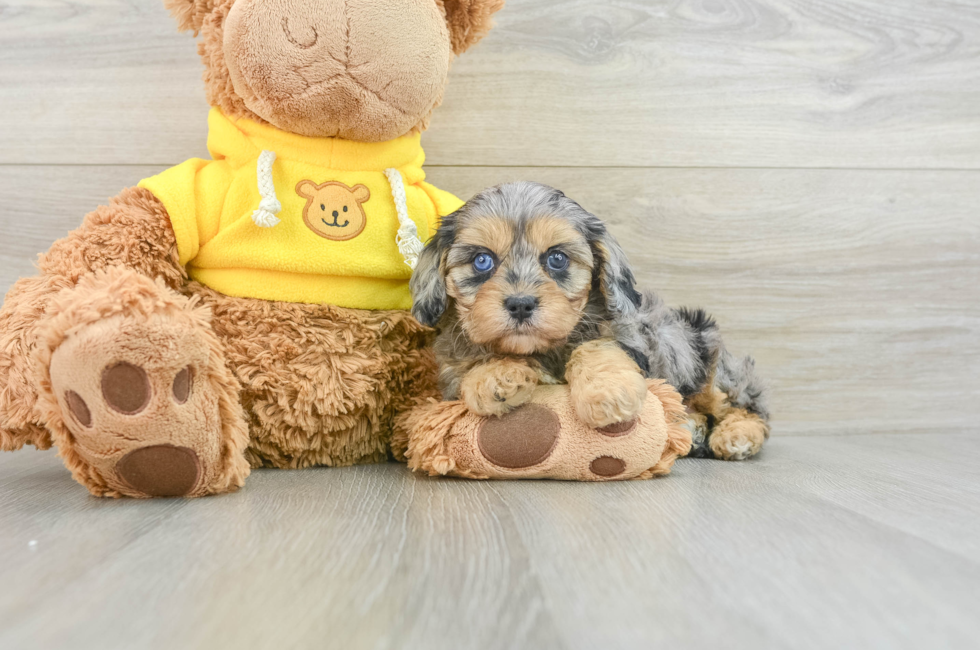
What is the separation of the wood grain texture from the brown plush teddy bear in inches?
6.7

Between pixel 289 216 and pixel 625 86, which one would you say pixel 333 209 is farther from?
pixel 625 86

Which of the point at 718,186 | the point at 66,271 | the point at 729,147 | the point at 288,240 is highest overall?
the point at 729,147

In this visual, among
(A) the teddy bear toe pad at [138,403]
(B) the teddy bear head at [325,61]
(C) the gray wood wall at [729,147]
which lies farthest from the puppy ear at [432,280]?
(C) the gray wood wall at [729,147]

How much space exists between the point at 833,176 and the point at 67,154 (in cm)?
243

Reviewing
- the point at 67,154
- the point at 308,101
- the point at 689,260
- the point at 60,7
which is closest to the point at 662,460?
the point at 689,260

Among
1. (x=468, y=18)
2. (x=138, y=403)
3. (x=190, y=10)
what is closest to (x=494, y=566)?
(x=138, y=403)

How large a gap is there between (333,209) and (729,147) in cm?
135

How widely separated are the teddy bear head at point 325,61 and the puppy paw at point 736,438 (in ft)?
3.79

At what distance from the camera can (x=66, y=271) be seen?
158 centimetres

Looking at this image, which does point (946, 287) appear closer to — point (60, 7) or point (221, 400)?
point (221, 400)

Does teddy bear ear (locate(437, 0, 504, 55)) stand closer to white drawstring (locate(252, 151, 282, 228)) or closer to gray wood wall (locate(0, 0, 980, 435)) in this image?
gray wood wall (locate(0, 0, 980, 435))

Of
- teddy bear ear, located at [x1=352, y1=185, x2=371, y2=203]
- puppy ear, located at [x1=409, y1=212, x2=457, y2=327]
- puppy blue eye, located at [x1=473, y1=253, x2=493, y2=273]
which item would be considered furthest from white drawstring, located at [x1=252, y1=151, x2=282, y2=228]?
puppy blue eye, located at [x1=473, y1=253, x2=493, y2=273]

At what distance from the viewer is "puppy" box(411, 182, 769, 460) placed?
1.56 meters

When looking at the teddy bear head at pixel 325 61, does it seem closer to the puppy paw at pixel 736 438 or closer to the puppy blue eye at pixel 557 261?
the puppy blue eye at pixel 557 261
